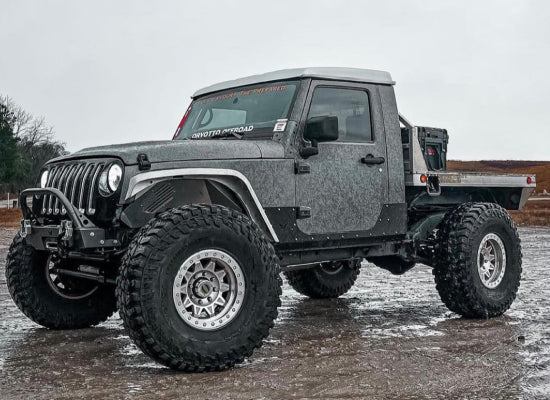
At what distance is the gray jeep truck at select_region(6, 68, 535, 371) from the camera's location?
5.08 metres

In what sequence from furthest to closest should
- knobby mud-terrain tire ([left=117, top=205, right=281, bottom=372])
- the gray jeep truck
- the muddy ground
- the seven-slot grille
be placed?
the seven-slot grille < the gray jeep truck < knobby mud-terrain tire ([left=117, top=205, right=281, bottom=372]) < the muddy ground

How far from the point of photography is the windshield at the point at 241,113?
21.0 feet

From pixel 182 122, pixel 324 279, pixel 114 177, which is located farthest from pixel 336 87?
pixel 324 279

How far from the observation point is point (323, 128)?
6.00 m

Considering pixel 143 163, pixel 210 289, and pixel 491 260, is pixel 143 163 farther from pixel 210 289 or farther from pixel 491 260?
pixel 491 260

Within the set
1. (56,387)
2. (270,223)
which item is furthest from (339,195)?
(56,387)

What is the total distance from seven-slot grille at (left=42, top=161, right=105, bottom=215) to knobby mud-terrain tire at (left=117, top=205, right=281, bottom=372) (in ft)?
2.20

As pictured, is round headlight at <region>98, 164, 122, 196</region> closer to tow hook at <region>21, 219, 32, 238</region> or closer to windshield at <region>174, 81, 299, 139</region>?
tow hook at <region>21, 219, 32, 238</region>

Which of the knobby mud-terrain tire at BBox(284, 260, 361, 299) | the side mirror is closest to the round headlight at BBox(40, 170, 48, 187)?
the side mirror

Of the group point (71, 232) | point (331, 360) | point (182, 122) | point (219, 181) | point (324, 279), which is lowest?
point (331, 360)

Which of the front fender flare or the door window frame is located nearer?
the front fender flare

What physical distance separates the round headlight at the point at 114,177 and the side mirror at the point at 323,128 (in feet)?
5.33

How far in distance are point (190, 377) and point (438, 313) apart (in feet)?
11.4

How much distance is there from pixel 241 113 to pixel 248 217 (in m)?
1.43
